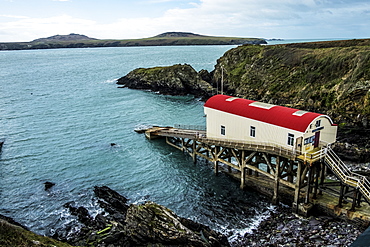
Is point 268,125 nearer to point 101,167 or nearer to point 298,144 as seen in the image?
point 298,144

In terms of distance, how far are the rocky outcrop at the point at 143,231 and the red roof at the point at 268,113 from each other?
41.5 feet

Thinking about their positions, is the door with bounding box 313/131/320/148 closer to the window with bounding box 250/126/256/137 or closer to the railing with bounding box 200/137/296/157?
the railing with bounding box 200/137/296/157

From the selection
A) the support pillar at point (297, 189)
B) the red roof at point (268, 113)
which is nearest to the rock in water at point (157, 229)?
the support pillar at point (297, 189)

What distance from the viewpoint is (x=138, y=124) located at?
193 feet

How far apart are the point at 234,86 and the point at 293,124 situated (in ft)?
168

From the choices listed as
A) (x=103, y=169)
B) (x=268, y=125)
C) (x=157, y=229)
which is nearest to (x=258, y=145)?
(x=268, y=125)

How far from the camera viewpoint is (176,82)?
87.6 meters

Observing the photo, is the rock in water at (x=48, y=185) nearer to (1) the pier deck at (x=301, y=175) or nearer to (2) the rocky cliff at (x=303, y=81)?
(1) the pier deck at (x=301, y=175)

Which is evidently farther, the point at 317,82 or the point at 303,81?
the point at 303,81

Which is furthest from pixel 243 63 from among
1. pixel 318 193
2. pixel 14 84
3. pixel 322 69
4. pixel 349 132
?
pixel 14 84

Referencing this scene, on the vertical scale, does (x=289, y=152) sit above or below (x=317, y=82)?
below

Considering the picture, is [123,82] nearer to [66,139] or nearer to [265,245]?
[66,139]

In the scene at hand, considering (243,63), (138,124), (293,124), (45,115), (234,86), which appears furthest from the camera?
(243,63)

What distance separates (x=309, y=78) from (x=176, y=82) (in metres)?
40.2
